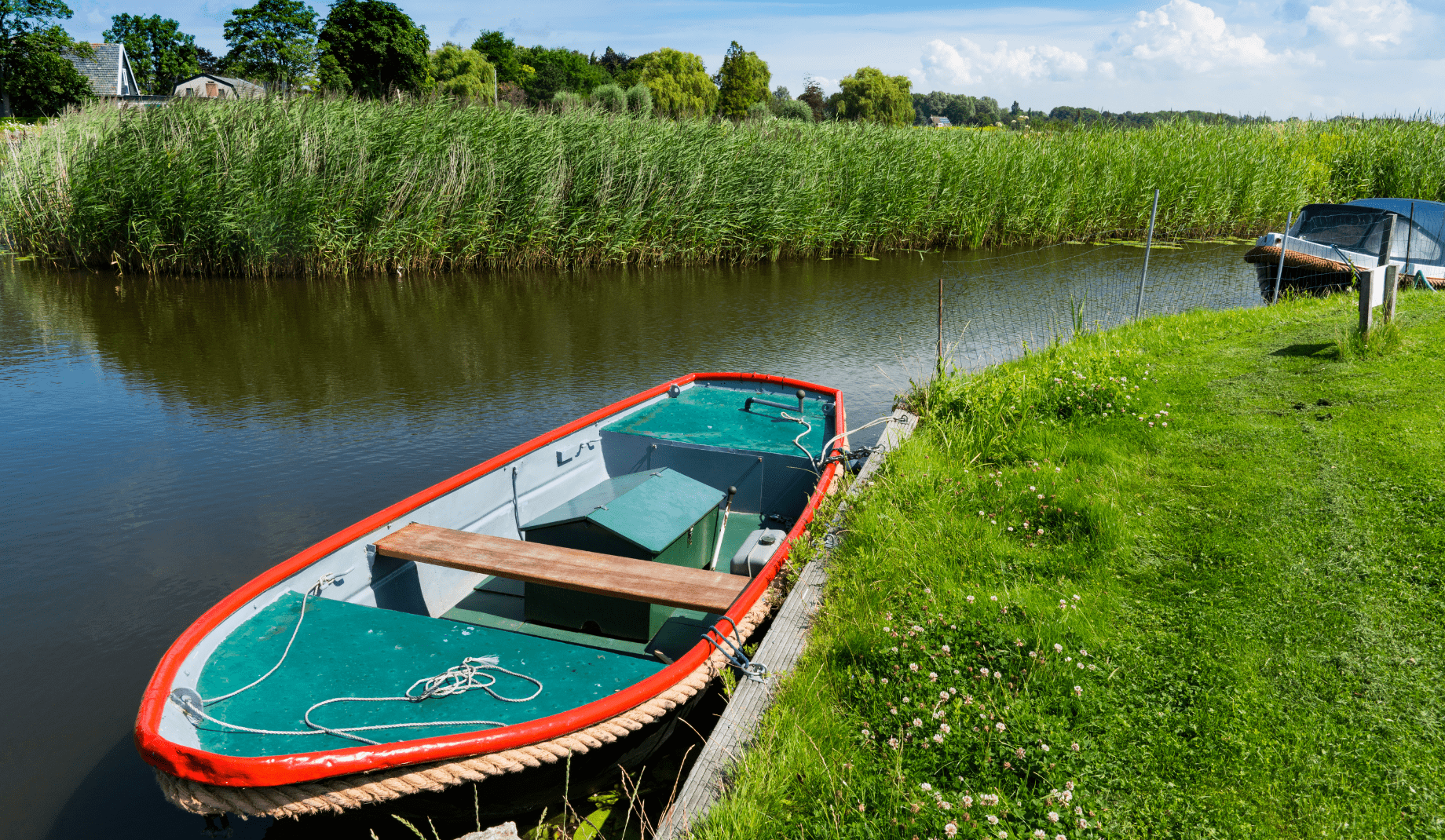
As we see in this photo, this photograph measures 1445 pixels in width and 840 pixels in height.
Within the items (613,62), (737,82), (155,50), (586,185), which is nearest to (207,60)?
(155,50)

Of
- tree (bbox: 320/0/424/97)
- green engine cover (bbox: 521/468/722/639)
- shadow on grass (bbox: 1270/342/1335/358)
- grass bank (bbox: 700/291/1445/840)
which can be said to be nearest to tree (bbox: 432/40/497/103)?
tree (bbox: 320/0/424/97)

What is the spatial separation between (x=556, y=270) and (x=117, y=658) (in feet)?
43.9

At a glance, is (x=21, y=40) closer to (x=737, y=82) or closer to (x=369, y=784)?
(x=737, y=82)

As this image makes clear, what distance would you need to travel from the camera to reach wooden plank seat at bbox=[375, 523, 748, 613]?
4.34 metres

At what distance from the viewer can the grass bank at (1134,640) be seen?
9.82 ft

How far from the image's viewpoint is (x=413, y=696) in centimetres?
360

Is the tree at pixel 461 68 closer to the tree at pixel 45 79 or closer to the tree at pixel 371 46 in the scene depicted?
the tree at pixel 371 46

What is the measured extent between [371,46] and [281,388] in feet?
170

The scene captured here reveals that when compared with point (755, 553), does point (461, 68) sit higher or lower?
higher

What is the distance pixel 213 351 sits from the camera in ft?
39.8

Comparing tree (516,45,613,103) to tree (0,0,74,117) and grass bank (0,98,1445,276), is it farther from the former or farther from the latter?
grass bank (0,98,1445,276)

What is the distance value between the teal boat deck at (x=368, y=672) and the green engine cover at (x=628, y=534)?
2.29ft

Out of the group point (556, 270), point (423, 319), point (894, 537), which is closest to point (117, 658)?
point (894, 537)

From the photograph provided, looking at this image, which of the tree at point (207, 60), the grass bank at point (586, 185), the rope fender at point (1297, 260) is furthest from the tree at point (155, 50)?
the rope fender at point (1297, 260)
